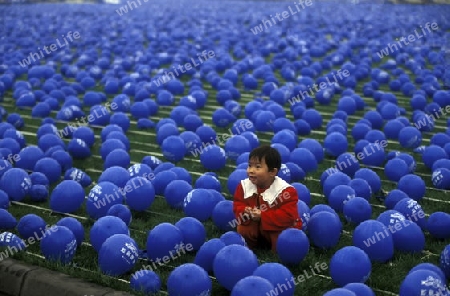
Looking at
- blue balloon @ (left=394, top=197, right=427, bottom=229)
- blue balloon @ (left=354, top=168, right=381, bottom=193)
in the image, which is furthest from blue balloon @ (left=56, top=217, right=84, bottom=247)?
blue balloon @ (left=354, top=168, right=381, bottom=193)

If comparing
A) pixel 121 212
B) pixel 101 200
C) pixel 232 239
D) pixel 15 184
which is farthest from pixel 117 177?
pixel 232 239

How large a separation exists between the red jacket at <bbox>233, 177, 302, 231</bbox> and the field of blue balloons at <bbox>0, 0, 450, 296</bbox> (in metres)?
0.19

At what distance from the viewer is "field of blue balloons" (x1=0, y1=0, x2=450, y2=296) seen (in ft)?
15.6

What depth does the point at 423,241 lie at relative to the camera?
17.0 ft

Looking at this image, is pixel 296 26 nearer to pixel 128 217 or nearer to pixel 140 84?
pixel 140 84

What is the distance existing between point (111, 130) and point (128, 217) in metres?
2.86

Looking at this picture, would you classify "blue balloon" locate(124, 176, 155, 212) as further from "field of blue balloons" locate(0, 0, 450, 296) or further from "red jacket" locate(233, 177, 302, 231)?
"red jacket" locate(233, 177, 302, 231)

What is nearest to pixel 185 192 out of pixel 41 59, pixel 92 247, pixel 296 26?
pixel 92 247

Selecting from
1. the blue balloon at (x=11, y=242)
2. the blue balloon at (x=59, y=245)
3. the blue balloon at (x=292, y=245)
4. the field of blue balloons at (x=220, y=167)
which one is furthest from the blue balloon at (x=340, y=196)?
the blue balloon at (x=11, y=242)

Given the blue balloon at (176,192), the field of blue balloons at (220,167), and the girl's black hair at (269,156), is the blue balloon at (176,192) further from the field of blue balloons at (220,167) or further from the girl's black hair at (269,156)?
the girl's black hair at (269,156)

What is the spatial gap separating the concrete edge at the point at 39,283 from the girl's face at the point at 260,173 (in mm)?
1398

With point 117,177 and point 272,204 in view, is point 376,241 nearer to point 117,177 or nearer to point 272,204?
point 272,204

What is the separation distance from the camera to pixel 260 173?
5191 millimetres

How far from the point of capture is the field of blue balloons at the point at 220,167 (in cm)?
476
